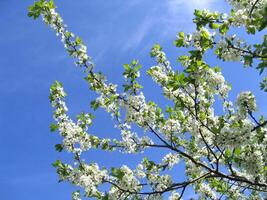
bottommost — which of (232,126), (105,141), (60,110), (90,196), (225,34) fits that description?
(232,126)

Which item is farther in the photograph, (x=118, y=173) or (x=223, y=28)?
(x=118, y=173)

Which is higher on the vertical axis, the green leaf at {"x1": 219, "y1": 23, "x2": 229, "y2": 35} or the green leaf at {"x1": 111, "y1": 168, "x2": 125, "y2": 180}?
the green leaf at {"x1": 219, "y1": 23, "x2": 229, "y2": 35}

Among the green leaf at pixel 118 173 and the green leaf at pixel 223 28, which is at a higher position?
the green leaf at pixel 223 28

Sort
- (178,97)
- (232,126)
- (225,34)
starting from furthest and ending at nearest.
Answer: (178,97)
(225,34)
(232,126)

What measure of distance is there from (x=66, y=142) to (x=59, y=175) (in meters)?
0.80

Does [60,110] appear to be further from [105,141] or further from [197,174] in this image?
[197,174]

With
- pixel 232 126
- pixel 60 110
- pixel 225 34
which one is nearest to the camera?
pixel 232 126

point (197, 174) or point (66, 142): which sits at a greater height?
point (66, 142)

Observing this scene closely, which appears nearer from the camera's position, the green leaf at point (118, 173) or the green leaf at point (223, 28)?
the green leaf at point (223, 28)

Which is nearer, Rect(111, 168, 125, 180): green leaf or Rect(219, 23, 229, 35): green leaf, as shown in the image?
Rect(219, 23, 229, 35): green leaf

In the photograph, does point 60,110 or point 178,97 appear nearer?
point 178,97

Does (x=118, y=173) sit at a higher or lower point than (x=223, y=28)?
lower

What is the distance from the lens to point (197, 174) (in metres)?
11.1

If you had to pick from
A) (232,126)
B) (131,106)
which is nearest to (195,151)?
(131,106)
